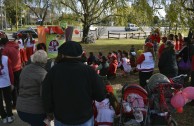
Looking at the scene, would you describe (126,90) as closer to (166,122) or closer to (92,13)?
(166,122)

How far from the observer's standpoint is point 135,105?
5.62 metres

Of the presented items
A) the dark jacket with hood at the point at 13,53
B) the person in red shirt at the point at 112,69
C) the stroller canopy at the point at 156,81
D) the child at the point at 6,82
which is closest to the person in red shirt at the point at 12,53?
the dark jacket with hood at the point at 13,53

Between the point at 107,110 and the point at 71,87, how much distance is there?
2.04 meters

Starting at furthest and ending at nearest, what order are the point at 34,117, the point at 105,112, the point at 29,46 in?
1. the point at 29,46
2. the point at 105,112
3. the point at 34,117

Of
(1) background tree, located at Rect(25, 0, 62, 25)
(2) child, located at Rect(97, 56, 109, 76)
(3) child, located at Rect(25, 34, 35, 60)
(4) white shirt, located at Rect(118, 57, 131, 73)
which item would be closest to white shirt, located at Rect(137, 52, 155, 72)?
(2) child, located at Rect(97, 56, 109, 76)

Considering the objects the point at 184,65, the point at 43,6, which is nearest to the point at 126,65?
Result: the point at 184,65

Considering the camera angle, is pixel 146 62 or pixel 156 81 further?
pixel 146 62

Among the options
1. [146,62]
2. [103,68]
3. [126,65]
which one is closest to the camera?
[146,62]

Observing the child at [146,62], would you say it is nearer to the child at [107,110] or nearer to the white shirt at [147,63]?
the white shirt at [147,63]

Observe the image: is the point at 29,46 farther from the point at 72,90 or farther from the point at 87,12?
the point at 87,12

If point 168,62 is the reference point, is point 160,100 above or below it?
below

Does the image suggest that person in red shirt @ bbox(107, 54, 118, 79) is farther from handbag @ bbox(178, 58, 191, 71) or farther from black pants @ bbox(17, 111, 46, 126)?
black pants @ bbox(17, 111, 46, 126)

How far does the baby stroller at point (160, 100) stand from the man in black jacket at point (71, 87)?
187cm

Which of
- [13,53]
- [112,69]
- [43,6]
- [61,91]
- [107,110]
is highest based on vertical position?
[43,6]
